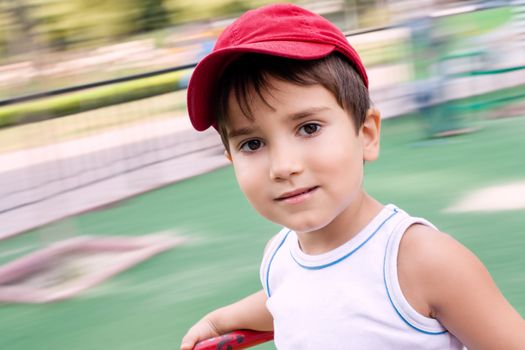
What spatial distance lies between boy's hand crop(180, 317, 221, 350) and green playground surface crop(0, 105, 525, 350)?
1608 mm

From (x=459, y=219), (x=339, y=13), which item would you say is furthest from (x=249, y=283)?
(x=339, y=13)

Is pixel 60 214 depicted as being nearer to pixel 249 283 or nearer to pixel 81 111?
pixel 81 111

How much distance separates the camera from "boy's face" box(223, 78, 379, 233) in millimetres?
1421

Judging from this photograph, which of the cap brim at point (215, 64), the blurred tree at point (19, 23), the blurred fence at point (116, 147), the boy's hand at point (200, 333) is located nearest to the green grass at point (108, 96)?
the blurred fence at point (116, 147)

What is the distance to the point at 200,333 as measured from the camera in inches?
69.9

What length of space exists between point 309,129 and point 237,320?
0.54 m

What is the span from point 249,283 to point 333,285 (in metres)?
2.44

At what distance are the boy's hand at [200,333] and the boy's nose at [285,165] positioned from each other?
506mm

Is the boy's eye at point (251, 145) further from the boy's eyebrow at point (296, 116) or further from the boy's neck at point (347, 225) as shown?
the boy's neck at point (347, 225)

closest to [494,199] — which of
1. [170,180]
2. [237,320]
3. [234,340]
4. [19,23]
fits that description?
[170,180]

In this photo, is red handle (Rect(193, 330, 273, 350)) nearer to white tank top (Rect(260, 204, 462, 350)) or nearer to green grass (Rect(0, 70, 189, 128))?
white tank top (Rect(260, 204, 462, 350))

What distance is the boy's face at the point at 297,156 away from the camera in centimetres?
142

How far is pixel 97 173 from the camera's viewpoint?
676cm

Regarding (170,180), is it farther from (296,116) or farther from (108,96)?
(296,116)
